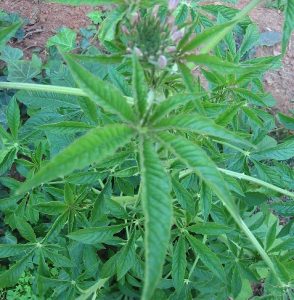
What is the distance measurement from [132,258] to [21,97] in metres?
0.71

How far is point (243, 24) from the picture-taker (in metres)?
1.82

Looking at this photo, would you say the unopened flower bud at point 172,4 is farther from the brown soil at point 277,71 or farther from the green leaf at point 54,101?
the brown soil at point 277,71

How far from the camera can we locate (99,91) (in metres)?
0.83

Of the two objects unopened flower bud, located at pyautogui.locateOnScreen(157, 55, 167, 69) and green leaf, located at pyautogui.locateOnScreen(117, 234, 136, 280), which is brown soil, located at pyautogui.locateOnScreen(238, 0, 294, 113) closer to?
green leaf, located at pyautogui.locateOnScreen(117, 234, 136, 280)

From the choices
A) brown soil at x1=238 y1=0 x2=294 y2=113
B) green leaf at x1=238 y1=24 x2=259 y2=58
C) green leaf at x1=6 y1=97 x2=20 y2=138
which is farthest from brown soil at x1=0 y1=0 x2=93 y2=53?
green leaf at x1=238 y1=24 x2=259 y2=58

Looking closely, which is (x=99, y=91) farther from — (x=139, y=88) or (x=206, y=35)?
(x=206, y=35)

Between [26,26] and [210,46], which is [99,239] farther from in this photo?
[26,26]

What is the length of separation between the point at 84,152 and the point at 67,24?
7.92ft

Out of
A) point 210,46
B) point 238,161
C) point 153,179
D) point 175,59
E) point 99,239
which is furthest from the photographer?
point 238,161

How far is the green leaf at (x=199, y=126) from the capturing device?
864 mm

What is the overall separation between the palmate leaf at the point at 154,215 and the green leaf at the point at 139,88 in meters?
0.08

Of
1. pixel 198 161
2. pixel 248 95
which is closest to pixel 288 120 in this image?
pixel 248 95

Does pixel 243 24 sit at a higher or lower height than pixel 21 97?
higher

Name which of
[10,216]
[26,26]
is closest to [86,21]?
[26,26]
